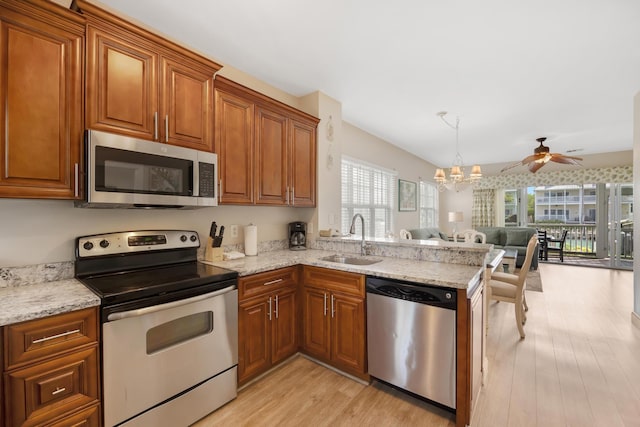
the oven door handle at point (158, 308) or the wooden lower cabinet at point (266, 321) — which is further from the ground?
the oven door handle at point (158, 308)

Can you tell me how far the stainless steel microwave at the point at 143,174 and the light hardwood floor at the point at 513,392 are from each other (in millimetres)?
1411

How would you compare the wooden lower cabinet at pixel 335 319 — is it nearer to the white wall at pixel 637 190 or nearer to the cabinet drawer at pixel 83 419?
the cabinet drawer at pixel 83 419

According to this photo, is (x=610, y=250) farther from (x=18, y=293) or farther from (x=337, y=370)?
(x=18, y=293)

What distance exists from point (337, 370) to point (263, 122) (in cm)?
219

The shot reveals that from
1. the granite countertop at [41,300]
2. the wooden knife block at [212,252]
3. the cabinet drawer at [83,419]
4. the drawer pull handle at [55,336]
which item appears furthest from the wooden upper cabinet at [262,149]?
the cabinet drawer at [83,419]

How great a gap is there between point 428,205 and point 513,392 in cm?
593

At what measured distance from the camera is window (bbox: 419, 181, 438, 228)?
23.6 ft

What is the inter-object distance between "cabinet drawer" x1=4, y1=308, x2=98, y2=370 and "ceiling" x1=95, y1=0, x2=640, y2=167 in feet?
6.31

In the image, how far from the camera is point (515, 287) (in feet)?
10.2

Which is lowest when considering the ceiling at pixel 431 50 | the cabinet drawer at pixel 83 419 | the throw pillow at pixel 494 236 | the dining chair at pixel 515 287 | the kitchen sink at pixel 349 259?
the cabinet drawer at pixel 83 419

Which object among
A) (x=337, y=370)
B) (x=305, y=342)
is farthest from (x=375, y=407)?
(x=305, y=342)

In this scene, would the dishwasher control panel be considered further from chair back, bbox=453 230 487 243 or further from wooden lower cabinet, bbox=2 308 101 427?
chair back, bbox=453 230 487 243

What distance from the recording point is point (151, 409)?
1529 mm

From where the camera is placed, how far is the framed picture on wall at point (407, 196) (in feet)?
19.2
